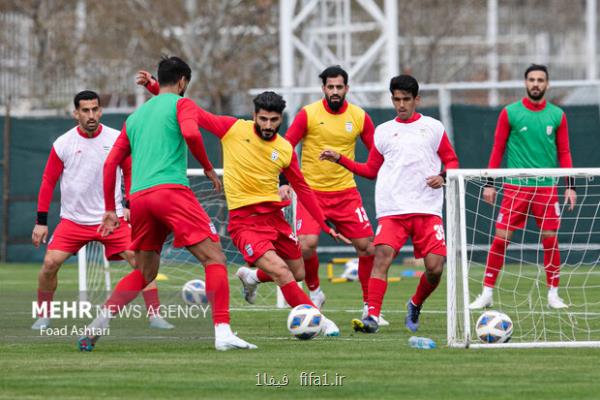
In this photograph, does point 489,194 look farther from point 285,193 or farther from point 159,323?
point 159,323

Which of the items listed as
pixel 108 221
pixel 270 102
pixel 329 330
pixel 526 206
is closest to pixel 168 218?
pixel 108 221

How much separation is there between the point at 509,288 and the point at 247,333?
214 inches

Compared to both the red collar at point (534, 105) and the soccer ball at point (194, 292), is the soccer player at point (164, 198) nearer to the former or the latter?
the soccer ball at point (194, 292)

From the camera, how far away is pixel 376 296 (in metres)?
11.4

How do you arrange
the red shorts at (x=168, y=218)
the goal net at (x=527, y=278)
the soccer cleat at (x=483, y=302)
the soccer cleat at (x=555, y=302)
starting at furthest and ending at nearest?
the soccer cleat at (x=483, y=302) → the soccer cleat at (x=555, y=302) → the goal net at (x=527, y=278) → the red shorts at (x=168, y=218)

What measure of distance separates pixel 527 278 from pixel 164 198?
7.61m

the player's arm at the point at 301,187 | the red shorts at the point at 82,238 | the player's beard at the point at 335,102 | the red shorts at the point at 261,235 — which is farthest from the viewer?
the player's beard at the point at 335,102

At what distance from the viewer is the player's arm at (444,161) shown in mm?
11242

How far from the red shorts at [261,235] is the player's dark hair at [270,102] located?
2.91 ft

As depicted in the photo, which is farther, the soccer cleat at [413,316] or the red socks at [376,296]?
the soccer cleat at [413,316]

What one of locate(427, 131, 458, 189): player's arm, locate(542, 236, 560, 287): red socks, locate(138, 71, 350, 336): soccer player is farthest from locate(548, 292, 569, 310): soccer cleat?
locate(138, 71, 350, 336): soccer player

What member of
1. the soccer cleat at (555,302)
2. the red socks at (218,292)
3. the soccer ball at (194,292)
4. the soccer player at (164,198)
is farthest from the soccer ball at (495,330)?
the soccer cleat at (555,302)

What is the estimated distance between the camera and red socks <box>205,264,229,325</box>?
10078mm

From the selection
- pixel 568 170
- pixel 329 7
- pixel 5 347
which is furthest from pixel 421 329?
pixel 329 7
